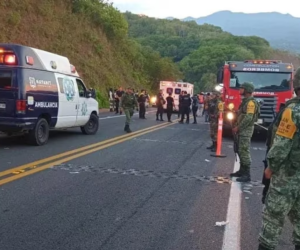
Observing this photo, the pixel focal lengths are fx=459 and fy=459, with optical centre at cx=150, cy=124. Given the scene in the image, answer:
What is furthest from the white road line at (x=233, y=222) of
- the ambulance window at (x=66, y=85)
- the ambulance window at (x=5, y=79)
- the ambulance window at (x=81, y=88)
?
the ambulance window at (x=81, y=88)

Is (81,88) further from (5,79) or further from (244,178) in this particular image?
(244,178)

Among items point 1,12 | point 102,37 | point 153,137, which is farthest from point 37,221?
point 102,37

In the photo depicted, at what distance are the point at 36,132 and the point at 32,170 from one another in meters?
3.36

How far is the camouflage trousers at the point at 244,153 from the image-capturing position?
27.2 ft

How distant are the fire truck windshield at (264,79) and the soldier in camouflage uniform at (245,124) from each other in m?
7.21

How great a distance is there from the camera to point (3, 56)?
10.8 m

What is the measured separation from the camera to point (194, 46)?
417ft

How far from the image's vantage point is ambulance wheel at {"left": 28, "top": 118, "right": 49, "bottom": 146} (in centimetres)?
1130

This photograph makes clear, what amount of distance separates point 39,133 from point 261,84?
25.3ft

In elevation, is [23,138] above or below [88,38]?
below

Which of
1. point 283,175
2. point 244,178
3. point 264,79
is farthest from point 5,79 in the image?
point 264,79

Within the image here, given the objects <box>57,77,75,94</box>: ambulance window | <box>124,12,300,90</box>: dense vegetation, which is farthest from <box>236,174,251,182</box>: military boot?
<box>124,12,300,90</box>: dense vegetation

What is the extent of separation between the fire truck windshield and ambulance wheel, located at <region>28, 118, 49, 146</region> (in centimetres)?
668

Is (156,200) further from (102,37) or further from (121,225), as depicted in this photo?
(102,37)
